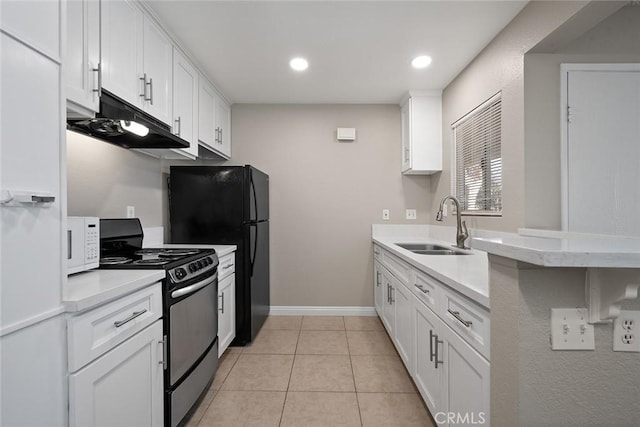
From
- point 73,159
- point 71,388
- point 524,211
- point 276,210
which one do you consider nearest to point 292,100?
point 276,210

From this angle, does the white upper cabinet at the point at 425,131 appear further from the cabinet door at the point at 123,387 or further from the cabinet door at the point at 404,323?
the cabinet door at the point at 123,387

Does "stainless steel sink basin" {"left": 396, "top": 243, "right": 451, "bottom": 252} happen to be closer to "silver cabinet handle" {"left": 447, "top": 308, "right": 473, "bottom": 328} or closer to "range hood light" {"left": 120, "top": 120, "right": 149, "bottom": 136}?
"silver cabinet handle" {"left": 447, "top": 308, "right": 473, "bottom": 328}

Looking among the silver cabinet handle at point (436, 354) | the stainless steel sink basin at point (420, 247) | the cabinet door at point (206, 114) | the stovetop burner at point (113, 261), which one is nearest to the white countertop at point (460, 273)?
the silver cabinet handle at point (436, 354)

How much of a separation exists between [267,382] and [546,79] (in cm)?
276

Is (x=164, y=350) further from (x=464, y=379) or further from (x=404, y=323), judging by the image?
(x=404, y=323)

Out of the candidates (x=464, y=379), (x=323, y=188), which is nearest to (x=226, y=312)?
(x=323, y=188)

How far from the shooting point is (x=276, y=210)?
350 cm

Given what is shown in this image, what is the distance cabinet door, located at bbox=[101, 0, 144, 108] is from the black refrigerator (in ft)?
3.12

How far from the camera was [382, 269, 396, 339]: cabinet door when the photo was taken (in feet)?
8.35

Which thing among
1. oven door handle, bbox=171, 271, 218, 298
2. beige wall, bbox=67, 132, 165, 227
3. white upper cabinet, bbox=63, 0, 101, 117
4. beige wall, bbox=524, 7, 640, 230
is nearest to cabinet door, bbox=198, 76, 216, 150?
beige wall, bbox=67, 132, 165, 227

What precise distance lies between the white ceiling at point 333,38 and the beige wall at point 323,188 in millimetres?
478

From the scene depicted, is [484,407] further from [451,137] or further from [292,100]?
[292,100]

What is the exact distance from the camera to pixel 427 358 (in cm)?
167

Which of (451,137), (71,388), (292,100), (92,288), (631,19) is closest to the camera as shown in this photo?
(71,388)
